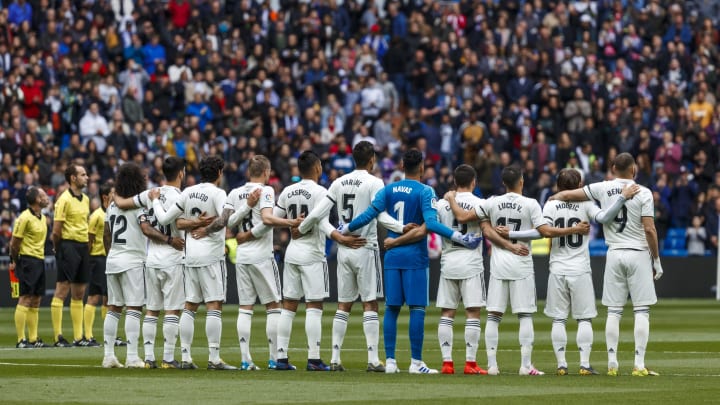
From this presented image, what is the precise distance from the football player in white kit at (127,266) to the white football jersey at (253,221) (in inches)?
48.9

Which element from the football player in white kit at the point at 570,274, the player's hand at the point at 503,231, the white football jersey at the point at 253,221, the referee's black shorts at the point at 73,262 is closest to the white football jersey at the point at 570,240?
the football player in white kit at the point at 570,274

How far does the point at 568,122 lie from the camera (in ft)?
135

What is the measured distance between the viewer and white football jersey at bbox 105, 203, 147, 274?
1905 centimetres

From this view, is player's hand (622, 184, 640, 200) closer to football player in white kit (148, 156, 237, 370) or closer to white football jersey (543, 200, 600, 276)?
white football jersey (543, 200, 600, 276)

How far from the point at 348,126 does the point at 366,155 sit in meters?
23.0

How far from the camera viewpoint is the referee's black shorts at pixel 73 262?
76.8 ft

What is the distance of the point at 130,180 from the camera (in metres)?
19.1

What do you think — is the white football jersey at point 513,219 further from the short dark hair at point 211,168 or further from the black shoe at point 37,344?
the black shoe at point 37,344

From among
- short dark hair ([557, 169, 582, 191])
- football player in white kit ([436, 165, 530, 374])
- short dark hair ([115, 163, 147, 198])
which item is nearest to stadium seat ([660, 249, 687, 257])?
short dark hair ([557, 169, 582, 191])

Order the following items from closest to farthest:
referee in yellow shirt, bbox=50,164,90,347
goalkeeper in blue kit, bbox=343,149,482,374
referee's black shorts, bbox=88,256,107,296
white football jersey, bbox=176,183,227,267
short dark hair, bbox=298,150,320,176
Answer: goalkeeper in blue kit, bbox=343,149,482,374 < short dark hair, bbox=298,150,320,176 < white football jersey, bbox=176,183,227,267 < referee in yellow shirt, bbox=50,164,90,347 < referee's black shorts, bbox=88,256,107,296

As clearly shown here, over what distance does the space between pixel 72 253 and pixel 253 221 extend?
5721 mm

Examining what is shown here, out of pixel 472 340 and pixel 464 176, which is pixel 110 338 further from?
pixel 464 176

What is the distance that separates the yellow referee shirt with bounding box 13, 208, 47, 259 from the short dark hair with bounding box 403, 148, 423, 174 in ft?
26.5

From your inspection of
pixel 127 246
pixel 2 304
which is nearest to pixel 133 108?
pixel 2 304
